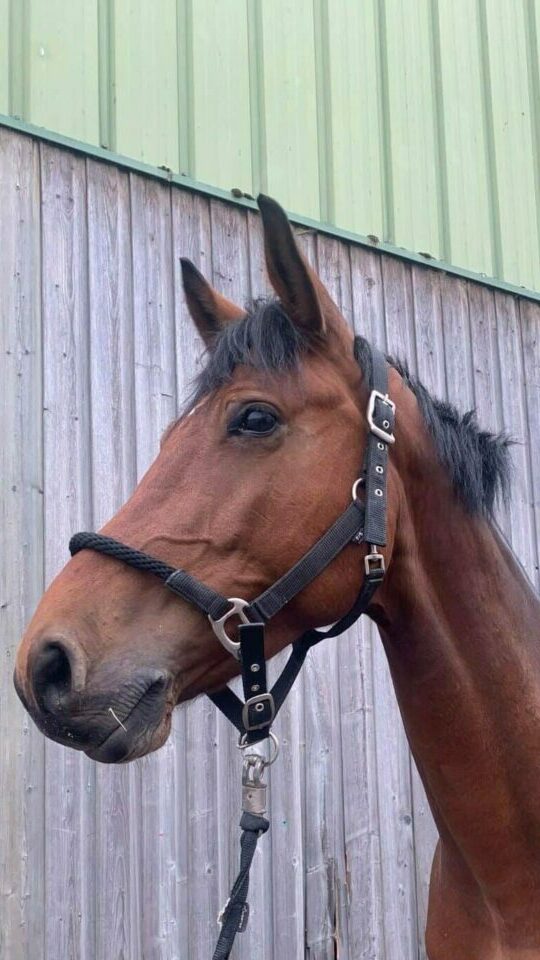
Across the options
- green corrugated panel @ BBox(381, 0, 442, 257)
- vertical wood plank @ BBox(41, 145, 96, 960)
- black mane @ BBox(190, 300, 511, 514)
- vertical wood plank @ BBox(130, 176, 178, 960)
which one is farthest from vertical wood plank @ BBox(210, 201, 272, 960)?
black mane @ BBox(190, 300, 511, 514)

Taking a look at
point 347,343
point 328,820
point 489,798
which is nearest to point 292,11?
point 347,343

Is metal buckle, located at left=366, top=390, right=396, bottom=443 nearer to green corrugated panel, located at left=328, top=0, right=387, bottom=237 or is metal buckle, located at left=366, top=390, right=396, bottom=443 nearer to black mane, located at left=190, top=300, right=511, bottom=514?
black mane, located at left=190, top=300, right=511, bottom=514

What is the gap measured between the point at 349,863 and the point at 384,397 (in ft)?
10.1

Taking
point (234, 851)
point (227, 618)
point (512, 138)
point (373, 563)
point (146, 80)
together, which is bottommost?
point (234, 851)

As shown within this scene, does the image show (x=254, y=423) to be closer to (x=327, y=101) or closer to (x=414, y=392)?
(x=414, y=392)

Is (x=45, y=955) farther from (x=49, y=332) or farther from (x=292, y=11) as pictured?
(x=292, y=11)

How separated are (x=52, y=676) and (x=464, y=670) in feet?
3.04

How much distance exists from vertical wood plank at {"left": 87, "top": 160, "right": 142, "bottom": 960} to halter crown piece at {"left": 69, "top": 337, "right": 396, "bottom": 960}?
6.43 feet

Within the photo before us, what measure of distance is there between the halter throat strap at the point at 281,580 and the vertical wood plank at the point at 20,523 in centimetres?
185

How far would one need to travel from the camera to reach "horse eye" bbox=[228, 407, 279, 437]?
232cm

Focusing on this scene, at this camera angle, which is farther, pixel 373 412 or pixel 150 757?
pixel 150 757

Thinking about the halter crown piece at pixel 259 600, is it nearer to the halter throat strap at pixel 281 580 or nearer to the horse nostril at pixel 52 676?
the halter throat strap at pixel 281 580

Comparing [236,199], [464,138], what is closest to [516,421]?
[464,138]

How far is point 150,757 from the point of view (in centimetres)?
429
